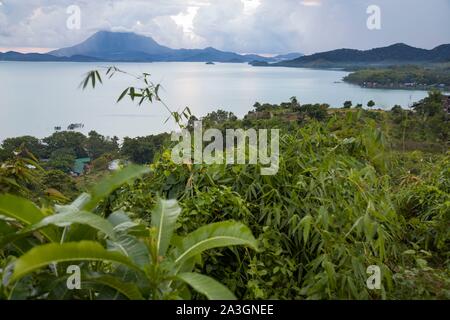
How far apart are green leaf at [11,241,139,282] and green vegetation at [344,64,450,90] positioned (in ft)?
10.5

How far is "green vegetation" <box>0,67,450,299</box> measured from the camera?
1332 millimetres

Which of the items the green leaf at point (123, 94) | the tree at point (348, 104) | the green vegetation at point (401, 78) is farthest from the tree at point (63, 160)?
the green vegetation at point (401, 78)

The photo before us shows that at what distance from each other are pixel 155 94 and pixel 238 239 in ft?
3.76

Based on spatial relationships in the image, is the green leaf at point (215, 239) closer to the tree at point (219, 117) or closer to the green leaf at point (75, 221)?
the green leaf at point (75, 221)

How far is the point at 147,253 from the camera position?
1432 millimetres

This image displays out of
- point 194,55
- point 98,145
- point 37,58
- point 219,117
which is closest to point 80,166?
point 98,145

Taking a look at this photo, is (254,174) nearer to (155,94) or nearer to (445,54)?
(155,94)

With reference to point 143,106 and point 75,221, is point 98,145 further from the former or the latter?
point 75,221

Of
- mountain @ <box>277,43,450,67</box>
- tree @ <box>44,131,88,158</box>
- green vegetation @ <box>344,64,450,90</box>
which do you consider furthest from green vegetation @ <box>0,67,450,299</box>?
mountain @ <box>277,43,450,67</box>

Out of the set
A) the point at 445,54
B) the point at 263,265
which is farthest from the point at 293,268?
the point at 445,54

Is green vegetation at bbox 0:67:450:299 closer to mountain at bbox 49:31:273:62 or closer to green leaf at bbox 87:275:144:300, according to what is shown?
green leaf at bbox 87:275:144:300

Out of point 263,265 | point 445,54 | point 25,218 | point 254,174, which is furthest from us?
point 445,54

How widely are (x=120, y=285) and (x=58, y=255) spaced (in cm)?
19

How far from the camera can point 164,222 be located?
1.52 metres
